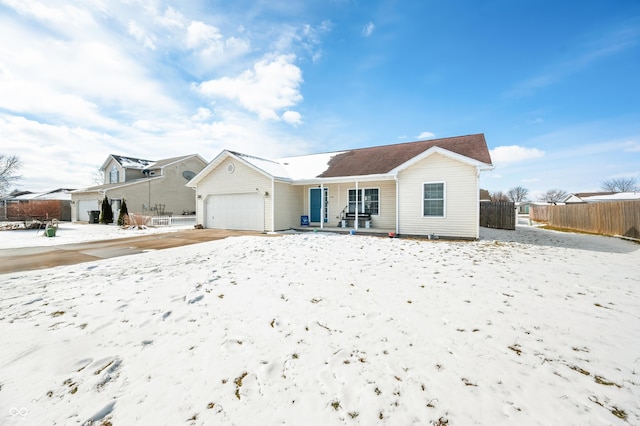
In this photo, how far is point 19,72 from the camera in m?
8.25

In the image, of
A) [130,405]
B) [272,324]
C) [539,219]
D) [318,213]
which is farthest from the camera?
[539,219]

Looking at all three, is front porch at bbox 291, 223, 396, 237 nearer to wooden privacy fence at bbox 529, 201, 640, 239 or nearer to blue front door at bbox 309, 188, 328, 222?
blue front door at bbox 309, 188, 328, 222

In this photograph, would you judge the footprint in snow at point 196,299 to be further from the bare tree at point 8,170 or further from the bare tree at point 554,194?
the bare tree at point 554,194

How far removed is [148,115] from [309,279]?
12766 millimetres

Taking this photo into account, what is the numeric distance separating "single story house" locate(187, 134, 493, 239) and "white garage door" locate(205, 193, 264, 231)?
0.18 feet

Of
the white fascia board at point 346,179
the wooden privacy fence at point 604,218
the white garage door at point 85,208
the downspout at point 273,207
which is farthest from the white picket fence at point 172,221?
the wooden privacy fence at point 604,218

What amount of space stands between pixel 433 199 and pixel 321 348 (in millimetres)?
10131

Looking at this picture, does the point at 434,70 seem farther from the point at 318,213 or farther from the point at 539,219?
the point at 539,219

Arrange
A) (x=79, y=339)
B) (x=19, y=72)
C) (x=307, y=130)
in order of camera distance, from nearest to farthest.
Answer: (x=79, y=339), (x=19, y=72), (x=307, y=130)

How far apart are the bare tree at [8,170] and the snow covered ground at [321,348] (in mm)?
39997

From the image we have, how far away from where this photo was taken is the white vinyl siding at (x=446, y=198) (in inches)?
415

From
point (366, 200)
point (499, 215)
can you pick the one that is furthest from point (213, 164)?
point (499, 215)

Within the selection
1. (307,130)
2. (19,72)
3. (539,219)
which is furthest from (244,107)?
(539,219)

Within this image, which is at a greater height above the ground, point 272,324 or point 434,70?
point 434,70
